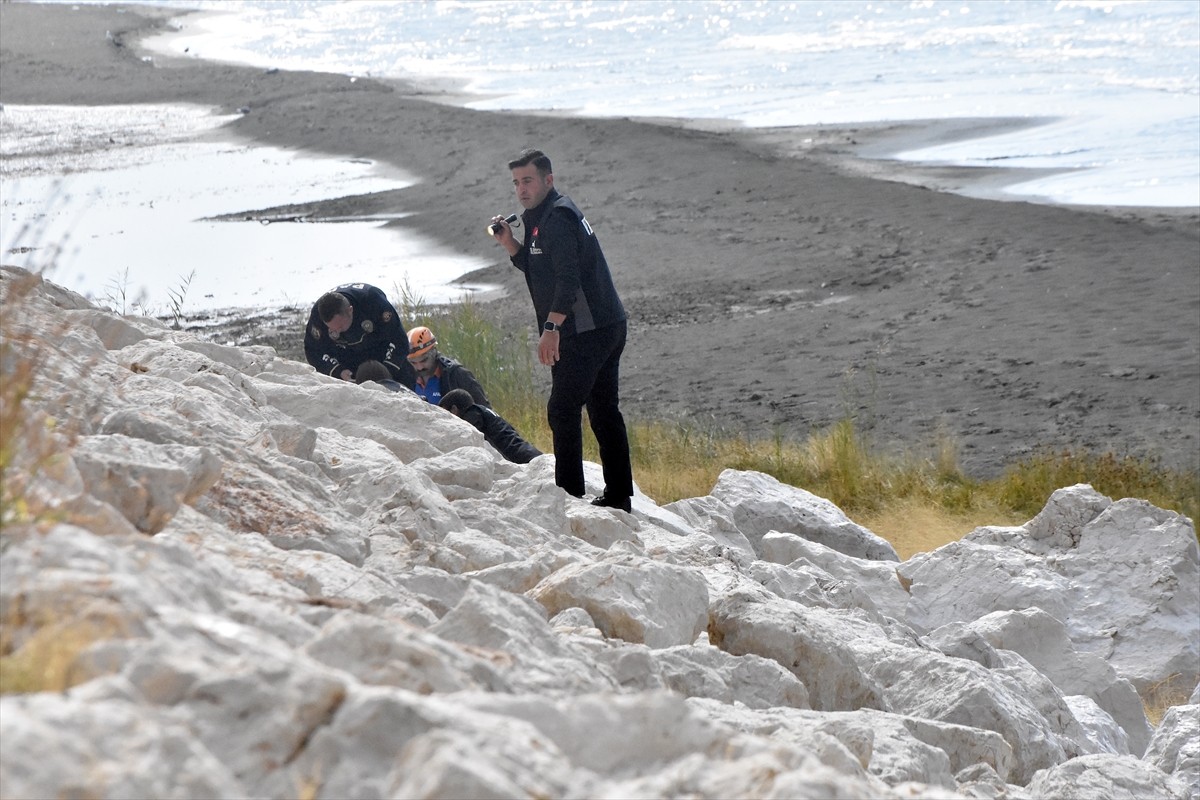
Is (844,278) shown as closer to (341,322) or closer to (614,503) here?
(341,322)

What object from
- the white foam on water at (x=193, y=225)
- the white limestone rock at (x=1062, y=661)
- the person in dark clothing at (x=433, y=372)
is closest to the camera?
the white limestone rock at (x=1062, y=661)

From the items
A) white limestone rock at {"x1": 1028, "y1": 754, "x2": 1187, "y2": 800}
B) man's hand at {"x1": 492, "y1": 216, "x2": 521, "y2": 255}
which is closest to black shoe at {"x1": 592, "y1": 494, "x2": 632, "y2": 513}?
man's hand at {"x1": 492, "y1": 216, "x2": 521, "y2": 255}

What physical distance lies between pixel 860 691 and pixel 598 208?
814 inches

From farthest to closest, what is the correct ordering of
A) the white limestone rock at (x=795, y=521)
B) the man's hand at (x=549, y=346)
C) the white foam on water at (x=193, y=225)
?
the white foam on water at (x=193, y=225) < the white limestone rock at (x=795, y=521) < the man's hand at (x=549, y=346)

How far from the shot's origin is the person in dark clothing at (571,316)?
721cm

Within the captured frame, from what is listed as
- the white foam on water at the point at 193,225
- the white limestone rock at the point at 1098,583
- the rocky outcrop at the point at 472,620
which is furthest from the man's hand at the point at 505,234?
the white foam on water at the point at 193,225

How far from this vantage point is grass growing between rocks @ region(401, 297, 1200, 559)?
10641mm

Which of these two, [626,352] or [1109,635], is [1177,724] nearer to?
A: [1109,635]

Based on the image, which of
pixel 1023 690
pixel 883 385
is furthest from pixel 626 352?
pixel 1023 690

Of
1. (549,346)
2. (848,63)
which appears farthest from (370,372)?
(848,63)

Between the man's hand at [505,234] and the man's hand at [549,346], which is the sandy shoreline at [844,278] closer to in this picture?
the man's hand at [505,234]

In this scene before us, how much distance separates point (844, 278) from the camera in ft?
64.6

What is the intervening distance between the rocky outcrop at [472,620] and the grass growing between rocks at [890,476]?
2.09m

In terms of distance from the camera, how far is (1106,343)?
615 inches
